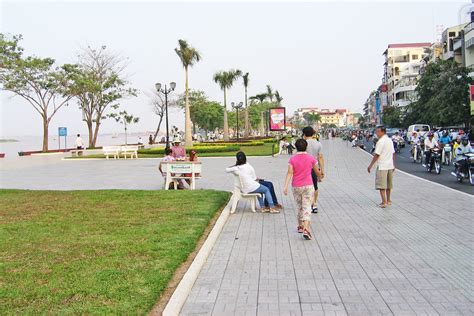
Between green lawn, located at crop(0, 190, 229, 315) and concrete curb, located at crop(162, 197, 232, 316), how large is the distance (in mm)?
169

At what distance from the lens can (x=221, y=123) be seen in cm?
7981

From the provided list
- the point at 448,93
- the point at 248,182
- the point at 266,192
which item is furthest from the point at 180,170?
the point at 448,93

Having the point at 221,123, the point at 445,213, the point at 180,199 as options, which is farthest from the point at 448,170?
the point at 221,123

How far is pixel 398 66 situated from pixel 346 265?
100342 mm

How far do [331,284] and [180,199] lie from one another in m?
5.84

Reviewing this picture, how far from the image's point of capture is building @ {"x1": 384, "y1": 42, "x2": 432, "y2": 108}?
88.4m

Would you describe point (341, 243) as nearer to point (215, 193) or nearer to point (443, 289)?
point (443, 289)

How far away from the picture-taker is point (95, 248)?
20.0 feet

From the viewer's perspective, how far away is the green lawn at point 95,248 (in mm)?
4254

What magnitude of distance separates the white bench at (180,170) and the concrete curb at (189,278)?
4.46 m

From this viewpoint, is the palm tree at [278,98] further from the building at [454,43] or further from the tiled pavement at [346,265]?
the tiled pavement at [346,265]

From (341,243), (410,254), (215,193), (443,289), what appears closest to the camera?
(443,289)

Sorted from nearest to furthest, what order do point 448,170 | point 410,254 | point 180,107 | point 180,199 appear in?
point 410,254 → point 180,199 → point 448,170 → point 180,107

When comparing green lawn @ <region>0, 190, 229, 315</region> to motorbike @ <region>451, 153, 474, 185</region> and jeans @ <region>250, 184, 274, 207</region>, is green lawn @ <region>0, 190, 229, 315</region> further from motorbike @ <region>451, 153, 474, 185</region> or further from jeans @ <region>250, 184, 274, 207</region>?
motorbike @ <region>451, 153, 474, 185</region>
